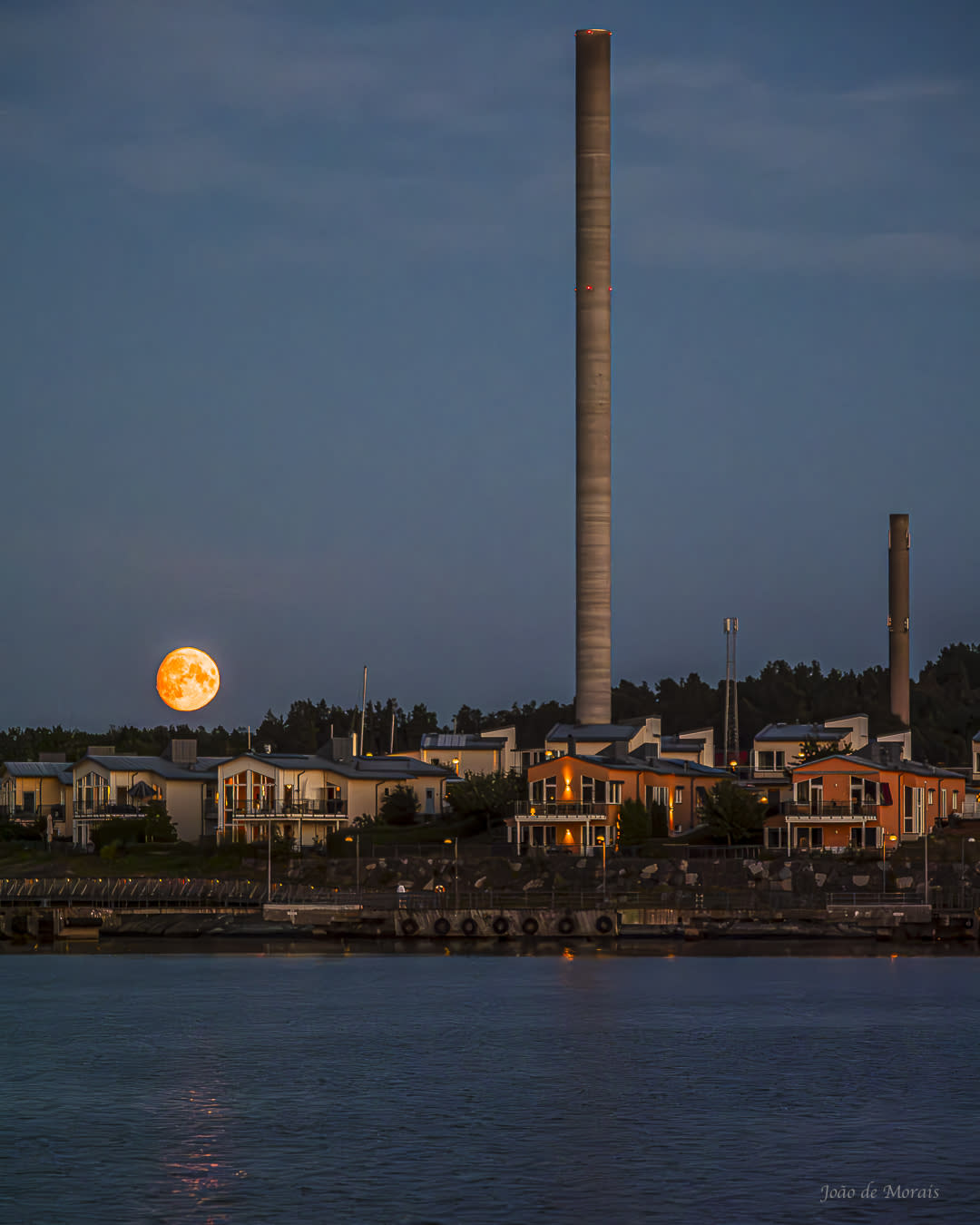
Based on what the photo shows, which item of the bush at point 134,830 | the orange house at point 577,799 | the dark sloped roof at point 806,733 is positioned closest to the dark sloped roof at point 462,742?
the dark sloped roof at point 806,733

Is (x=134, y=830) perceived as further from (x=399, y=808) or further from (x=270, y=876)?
(x=399, y=808)

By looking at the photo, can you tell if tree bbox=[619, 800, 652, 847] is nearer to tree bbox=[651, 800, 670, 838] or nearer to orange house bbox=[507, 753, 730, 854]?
tree bbox=[651, 800, 670, 838]

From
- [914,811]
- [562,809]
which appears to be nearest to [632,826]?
[562,809]

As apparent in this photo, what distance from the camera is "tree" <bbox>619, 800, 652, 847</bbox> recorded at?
106938mm

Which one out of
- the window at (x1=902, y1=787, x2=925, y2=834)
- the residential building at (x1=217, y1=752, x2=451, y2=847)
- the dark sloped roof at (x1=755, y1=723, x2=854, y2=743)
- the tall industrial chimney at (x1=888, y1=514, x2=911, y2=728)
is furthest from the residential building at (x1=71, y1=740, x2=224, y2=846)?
the tall industrial chimney at (x1=888, y1=514, x2=911, y2=728)

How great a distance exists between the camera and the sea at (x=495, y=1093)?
122 feet

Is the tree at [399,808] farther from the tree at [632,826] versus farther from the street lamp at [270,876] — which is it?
the tree at [632,826]

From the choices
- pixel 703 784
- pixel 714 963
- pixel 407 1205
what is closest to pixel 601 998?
pixel 714 963

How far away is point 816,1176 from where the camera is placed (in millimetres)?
38906

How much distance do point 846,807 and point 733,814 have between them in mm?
7623

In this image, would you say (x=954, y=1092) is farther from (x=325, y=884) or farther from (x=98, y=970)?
(x=325, y=884)

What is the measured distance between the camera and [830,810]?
10619cm

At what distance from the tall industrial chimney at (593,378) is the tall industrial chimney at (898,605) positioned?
3710cm

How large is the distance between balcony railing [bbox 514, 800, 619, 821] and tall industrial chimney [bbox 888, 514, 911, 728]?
1869 inches
